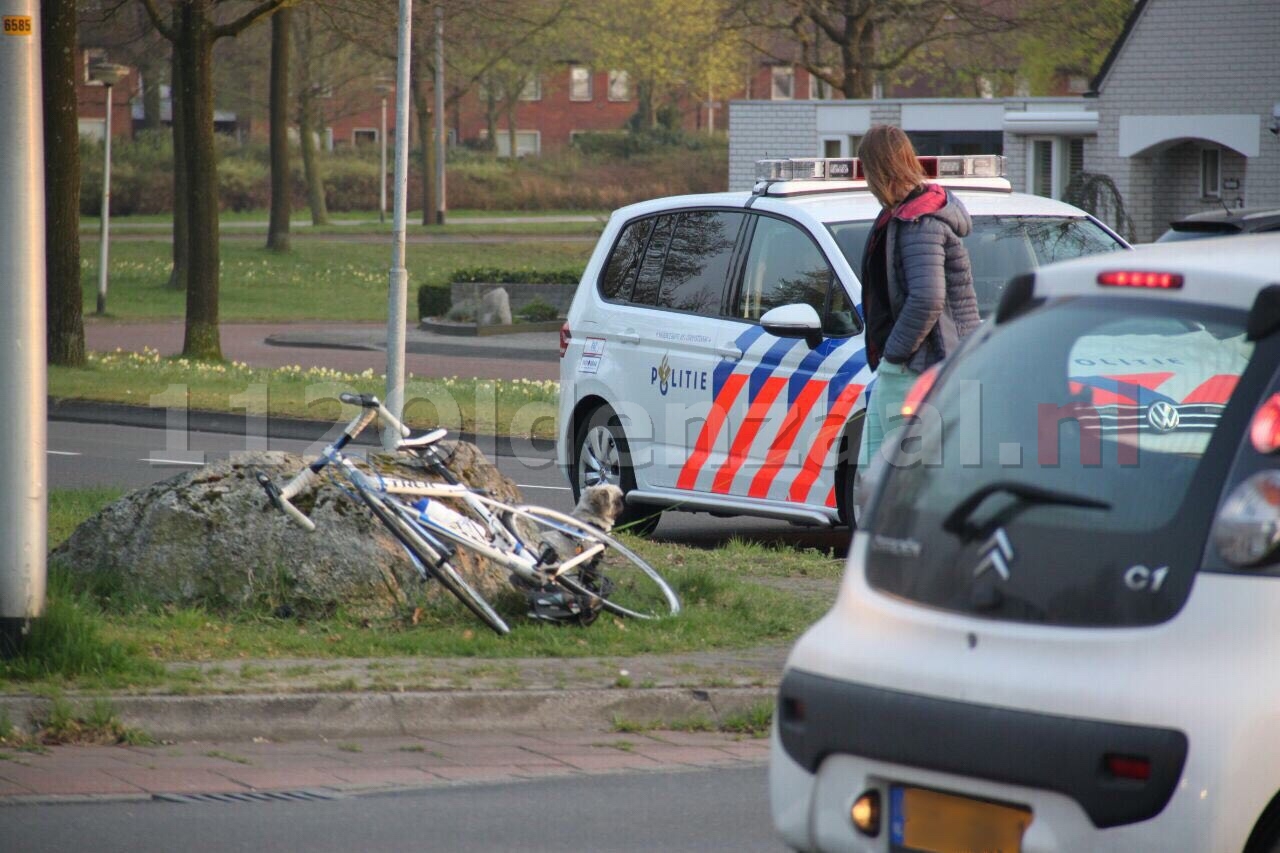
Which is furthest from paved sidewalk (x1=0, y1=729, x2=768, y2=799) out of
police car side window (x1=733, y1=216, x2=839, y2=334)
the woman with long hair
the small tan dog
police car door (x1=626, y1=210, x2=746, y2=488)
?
police car door (x1=626, y1=210, x2=746, y2=488)

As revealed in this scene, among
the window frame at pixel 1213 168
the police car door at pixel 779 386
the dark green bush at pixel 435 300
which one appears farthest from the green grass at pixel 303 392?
the window frame at pixel 1213 168

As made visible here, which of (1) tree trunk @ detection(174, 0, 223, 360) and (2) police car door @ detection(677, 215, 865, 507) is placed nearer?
(2) police car door @ detection(677, 215, 865, 507)

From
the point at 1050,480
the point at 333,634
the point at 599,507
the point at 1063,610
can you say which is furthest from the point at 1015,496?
the point at 599,507

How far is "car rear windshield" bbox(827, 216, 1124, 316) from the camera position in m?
9.29

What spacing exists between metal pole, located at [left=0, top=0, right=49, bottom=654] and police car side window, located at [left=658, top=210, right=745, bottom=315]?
13.8ft

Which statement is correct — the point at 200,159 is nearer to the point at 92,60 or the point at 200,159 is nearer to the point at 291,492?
the point at 291,492

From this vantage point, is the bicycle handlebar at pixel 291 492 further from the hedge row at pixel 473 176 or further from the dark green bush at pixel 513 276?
the hedge row at pixel 473 176

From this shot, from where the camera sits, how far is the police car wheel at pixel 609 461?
10312mm

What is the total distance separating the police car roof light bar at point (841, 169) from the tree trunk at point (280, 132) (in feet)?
88.8

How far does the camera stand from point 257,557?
292 inches

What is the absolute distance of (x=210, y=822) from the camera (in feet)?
16.8

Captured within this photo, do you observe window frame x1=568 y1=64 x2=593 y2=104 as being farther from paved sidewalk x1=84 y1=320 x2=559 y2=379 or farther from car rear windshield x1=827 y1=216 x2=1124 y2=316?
car rear windshield x1=827 y1=216 x2=1124 y2=316

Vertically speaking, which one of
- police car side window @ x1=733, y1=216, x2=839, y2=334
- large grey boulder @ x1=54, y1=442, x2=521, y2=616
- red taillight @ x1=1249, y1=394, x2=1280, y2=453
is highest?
police car side window @ x1=733, y1=216, x2=839, y2=334

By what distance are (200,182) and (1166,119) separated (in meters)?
15.4
